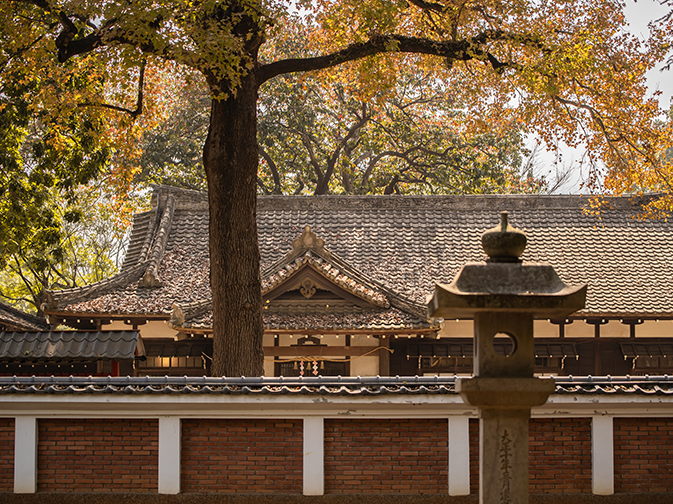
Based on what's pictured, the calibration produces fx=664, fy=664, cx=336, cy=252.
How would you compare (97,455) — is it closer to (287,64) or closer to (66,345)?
(66,345)

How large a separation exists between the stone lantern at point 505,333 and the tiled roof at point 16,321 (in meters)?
14.2

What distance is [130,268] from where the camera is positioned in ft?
51.0

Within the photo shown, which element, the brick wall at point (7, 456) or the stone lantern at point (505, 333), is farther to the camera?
the brick wall at point (7, 456)

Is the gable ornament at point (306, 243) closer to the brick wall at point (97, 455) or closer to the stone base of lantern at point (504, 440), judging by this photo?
the brick wall at point (97, 455)

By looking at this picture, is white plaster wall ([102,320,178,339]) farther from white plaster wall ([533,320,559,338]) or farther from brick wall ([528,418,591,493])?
brick wall ([528,418,591,493])

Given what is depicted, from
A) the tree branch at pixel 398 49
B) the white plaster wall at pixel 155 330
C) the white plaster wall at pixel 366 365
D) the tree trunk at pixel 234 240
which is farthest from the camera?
the white plaster wall at pixel 155 330

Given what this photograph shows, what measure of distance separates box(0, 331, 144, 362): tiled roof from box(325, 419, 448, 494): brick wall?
3.74 meters

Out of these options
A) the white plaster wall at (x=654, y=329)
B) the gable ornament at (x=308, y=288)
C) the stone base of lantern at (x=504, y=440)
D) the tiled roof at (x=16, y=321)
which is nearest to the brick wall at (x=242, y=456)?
the stone base of lantern at (x=504, y=440)

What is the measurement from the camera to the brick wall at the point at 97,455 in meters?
7.83

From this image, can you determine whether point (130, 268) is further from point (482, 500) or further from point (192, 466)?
point (482, 500)

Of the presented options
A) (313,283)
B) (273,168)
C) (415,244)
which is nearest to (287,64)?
(313,283)

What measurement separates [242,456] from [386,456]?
1702mm

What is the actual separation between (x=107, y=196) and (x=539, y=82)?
2247 centimetres

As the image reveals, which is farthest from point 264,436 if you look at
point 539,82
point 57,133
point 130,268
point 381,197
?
point 381,197
